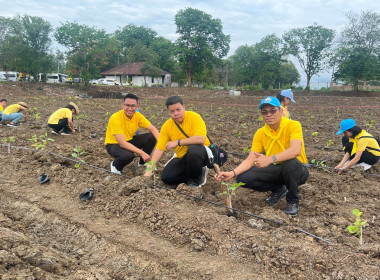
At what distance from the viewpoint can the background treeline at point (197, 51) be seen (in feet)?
94.8

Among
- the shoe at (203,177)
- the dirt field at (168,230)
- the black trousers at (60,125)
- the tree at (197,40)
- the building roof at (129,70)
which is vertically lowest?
the dirt field at (168,230)

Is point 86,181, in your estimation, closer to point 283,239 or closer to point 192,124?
point 192,124

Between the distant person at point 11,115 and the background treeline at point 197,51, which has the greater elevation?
the background treeline at point 197,51

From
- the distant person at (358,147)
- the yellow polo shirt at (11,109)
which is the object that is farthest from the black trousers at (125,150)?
the yellow polo shirt at (11,109)

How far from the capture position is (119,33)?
193ft

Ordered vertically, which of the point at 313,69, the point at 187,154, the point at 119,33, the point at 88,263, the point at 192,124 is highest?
the point at 119,33

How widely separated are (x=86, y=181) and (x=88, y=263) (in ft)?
6.05

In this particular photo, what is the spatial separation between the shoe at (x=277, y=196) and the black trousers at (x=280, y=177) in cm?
5

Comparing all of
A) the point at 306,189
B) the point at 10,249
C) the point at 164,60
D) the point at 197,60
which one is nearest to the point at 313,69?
the point at 197,60

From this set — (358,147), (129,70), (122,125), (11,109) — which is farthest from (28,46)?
(358,147)

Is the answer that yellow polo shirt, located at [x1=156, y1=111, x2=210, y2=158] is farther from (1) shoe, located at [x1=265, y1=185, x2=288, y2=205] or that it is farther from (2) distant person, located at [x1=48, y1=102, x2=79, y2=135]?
(2) distant person, located at [x1=48, y1=102, x2=79, y2=135]

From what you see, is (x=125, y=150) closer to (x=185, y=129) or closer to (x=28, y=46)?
(x=185, y=129)

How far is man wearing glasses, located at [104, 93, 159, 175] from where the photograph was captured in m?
4.43

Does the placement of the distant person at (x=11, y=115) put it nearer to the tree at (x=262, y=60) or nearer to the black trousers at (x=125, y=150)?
the black trousers at (x=125, y=150)
